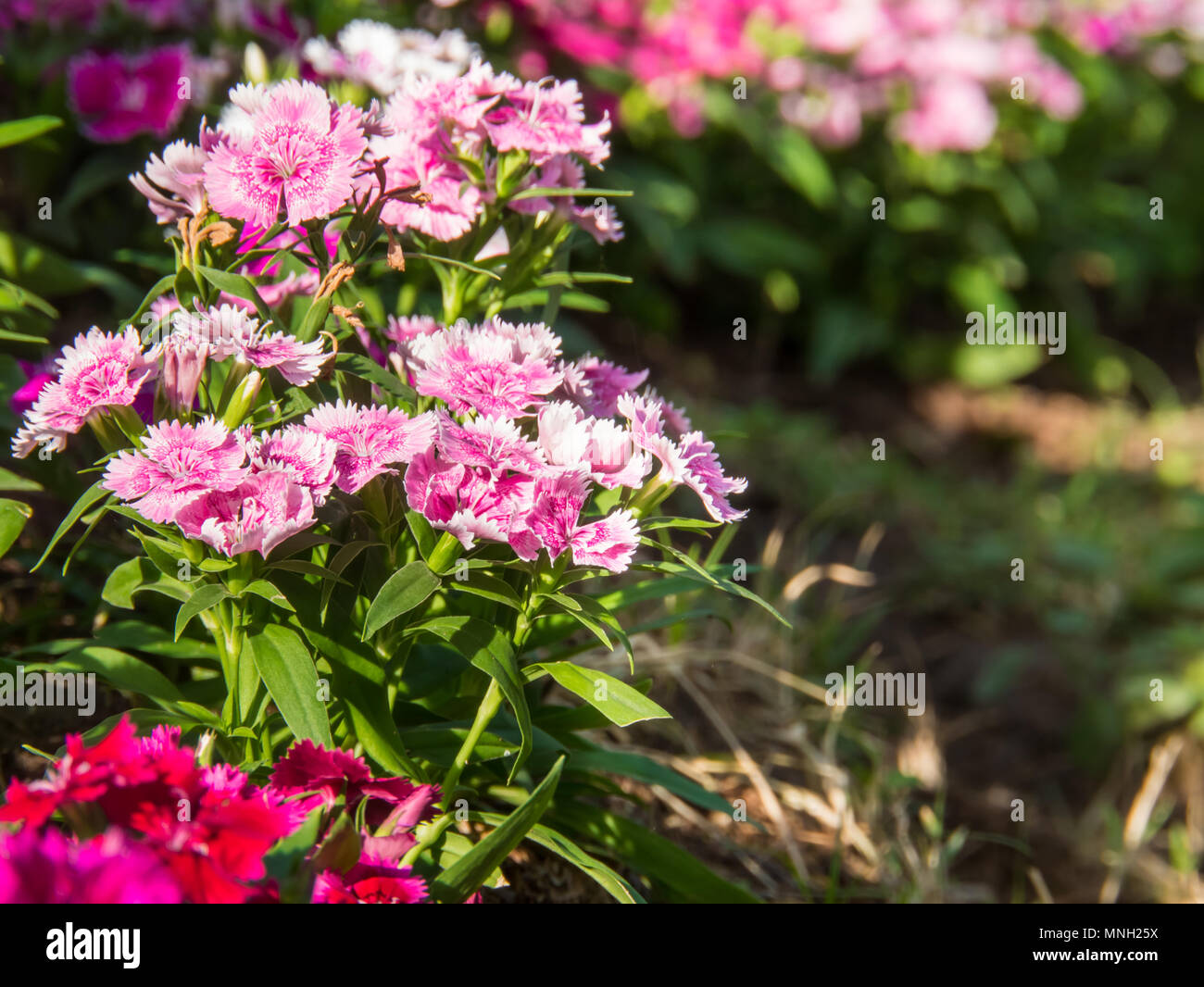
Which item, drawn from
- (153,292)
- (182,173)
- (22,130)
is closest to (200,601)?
(153,292)

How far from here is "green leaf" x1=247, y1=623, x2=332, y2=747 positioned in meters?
1.10

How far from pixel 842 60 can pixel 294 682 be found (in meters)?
4.04

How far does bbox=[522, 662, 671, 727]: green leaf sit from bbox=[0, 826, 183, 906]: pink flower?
1.54 feet

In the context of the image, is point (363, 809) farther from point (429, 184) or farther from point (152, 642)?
point (429, 184)

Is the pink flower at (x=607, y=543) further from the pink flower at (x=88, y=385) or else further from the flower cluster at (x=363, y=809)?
the pink flower at (x=88, y=385)

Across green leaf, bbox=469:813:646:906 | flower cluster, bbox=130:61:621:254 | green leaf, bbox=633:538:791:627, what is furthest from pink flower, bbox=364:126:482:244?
green leaf, bbox=469:813:646:906

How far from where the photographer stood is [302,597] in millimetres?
1212

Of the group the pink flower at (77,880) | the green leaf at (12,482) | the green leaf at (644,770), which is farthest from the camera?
the green leaf at (644,770)

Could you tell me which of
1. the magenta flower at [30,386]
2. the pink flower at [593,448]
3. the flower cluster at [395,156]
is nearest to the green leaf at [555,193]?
the flower cluster at [395,156]

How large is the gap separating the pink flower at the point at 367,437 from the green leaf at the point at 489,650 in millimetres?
183

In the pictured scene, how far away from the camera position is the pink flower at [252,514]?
101 cm
